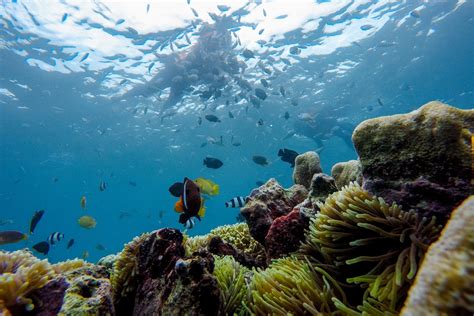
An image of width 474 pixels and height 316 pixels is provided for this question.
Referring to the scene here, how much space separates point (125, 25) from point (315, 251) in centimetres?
1755

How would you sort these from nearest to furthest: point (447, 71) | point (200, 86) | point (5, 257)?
point (5, 257) → point (200, 86) → point (447, 71)

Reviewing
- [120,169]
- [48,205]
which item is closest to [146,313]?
[120,169]

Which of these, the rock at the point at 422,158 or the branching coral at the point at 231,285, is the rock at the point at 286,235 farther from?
the rock at the point at 422,158

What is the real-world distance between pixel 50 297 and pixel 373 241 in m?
2.72

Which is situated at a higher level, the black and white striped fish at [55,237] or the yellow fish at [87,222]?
the black and white striped fish at [55,237]

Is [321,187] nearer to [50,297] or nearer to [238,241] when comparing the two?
[238,241]

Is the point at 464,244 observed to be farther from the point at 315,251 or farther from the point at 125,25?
the point at 125,25

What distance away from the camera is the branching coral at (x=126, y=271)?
2.75 metres

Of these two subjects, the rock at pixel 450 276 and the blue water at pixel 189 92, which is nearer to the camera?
the rock at pixel 450 276

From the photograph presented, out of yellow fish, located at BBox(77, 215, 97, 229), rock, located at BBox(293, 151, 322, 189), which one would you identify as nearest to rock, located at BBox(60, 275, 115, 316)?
rock, located at BBox(293, 151, 322, 189)

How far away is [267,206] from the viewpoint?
3.94 m

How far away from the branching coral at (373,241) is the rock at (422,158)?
14 cm

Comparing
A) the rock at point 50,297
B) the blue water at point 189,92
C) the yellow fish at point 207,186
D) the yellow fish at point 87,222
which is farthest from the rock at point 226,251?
the blue water at point 189,92

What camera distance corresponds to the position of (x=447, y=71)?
83.4ft
